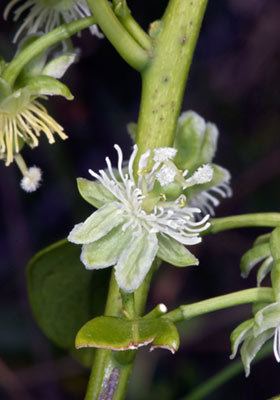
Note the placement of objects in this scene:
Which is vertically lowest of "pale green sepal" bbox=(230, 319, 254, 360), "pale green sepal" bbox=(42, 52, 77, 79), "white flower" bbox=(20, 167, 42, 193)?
"pale green sepal" bbox=(230, 319, 254, 360)

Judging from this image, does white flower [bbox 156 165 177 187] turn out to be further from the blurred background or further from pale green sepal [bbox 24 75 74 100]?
the blurred background

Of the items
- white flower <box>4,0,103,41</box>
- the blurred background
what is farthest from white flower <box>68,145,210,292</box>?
the blurred background

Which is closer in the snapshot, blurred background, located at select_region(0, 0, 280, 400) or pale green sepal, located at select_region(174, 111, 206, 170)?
pale green sepal, located at select_region(174, 111, 206, 170)

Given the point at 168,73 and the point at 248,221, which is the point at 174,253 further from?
the point at 168,73

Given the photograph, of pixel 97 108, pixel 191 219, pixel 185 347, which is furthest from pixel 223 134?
pixel 191 219

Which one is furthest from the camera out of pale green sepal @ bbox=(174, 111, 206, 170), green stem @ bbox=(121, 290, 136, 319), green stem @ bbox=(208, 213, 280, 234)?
pale green sepal @ bbox=(174, 111, 206, 170)

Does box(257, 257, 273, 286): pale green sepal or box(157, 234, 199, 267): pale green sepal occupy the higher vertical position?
box(157, 234, 199, 267): pale green sepal

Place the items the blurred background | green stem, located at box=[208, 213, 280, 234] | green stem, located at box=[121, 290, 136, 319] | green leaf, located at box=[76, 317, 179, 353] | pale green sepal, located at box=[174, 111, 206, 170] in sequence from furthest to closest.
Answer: the blurred background, pale green sepal, located at box=[174, 111, 206, 170], green stem, located at box=[208, 213, 280, 234], green stem, located at box=[121, 290, 136, 319], green leaf, located at box=[76, 317, 179, 353]

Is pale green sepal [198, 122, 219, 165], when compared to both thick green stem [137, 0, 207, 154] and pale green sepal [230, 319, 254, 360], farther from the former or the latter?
pale green sepal [230, 319, 254, 360]

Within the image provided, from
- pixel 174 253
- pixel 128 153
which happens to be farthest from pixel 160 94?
pixel 128 153
